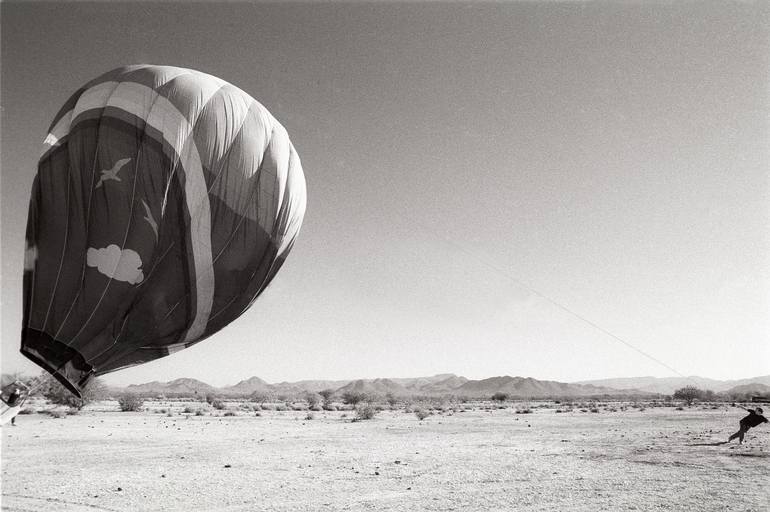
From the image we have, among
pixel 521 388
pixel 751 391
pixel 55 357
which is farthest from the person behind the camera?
pixel 521 388

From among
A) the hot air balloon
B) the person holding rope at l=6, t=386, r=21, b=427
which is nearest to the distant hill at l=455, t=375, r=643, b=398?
the hot air balloon

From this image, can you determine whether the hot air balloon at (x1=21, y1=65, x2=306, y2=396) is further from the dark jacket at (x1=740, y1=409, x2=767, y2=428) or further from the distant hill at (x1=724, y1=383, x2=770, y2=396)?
the distant hill at (x1=724, y1=383, x2=770, y2=396)

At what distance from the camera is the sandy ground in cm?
939

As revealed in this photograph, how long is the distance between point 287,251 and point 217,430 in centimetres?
1901

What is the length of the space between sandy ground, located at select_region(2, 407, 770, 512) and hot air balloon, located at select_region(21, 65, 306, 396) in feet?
12.3

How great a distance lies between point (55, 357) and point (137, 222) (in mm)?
2346

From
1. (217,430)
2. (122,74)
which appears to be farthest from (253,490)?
(217,430)

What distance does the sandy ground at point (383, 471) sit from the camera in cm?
939

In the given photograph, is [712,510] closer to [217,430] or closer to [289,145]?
[289,145]

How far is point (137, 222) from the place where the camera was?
7.54 m

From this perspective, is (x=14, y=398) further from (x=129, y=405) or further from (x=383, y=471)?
(x=129, y=405)

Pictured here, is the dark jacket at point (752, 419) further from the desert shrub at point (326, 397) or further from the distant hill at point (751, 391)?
the distant hill at point (751, 391)

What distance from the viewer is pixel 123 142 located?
302 inches

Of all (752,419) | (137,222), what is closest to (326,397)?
(752,419)
